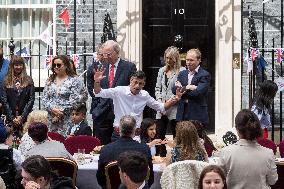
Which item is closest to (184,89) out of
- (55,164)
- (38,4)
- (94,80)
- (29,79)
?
(94,80)

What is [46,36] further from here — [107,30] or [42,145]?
[42,145]

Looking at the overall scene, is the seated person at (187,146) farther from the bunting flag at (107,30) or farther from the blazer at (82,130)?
the bunting flag at (107,30)

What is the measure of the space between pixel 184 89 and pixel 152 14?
326cm

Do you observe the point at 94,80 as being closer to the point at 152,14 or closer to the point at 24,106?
the point at 24,106

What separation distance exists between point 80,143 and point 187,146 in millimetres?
1958

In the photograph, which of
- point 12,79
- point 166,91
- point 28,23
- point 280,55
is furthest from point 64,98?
point 280,55

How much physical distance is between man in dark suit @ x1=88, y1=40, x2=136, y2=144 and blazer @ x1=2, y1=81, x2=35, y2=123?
2.72 ft

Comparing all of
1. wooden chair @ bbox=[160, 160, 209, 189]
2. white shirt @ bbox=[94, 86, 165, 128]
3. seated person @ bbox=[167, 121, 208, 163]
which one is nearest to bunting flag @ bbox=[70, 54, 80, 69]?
white shirt @ bbox=[94, 86, 165, 128]

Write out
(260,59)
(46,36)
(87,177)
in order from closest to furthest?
(87,177)
(260,59)
(46,36)

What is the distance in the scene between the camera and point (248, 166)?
698cm

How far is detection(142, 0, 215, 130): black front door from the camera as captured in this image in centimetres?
1328

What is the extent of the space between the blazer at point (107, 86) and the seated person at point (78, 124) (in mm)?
421

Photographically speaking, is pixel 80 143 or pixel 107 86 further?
pixel 107 86

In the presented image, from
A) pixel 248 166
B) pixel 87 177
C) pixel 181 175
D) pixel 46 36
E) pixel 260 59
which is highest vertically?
pixel 46 36
